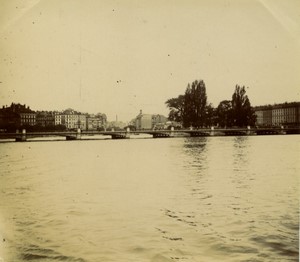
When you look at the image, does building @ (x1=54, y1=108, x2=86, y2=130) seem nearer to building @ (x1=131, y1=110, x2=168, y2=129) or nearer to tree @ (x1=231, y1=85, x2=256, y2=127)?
building @ (x1=131, y1=110, x2=168, y2=129)

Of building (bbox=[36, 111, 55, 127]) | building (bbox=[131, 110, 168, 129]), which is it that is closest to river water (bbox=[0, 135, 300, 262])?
building (bbox=[36, 111, 55, 127])

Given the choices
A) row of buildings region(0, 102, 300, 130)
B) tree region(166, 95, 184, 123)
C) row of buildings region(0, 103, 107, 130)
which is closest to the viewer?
row of buildings region(0, 103, 107, 130)

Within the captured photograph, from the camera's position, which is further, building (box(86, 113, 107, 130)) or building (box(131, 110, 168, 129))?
building (box(131, 110, 168, 129))

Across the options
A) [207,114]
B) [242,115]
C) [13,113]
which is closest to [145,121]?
[207,114]

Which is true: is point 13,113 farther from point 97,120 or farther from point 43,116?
point 97,120

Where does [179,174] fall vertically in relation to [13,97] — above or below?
below

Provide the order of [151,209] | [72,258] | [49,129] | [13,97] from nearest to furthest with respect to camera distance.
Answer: [72,258]
[13,97]
[151,209]
[49,129]

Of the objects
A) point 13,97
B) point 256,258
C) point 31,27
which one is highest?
point 31,27

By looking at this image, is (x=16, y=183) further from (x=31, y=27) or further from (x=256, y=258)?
(x=256, y=258)

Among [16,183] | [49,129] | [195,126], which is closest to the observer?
[16,183]

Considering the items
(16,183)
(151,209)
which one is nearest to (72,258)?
(151,209)

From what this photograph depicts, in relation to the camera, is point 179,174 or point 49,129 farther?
point 49,129
